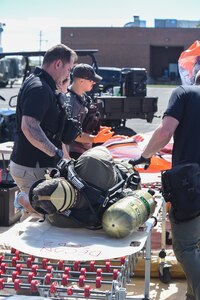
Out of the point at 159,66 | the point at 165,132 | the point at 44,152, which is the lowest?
the point at 159,66

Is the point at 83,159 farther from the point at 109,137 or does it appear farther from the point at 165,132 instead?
the point at 109,137

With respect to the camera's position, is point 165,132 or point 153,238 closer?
point 165,132

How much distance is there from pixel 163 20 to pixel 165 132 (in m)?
65.5

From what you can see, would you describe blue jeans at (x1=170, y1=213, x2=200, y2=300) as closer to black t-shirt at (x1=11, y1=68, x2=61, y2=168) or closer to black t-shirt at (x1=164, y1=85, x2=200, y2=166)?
black t-shirt at (x1=164, y1=85, x2=200, y2=166)

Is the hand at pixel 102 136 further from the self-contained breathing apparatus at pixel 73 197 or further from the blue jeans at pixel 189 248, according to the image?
the self-contained breathing apparatus at pixel 73 197

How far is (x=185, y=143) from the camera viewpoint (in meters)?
3.84

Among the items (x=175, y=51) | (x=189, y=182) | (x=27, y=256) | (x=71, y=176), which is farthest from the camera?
(x=175, y=51)

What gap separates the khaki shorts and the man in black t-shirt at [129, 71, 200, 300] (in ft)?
3.15

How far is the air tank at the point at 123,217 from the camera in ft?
10.5

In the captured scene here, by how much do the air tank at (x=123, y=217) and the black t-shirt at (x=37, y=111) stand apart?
3.75 feet

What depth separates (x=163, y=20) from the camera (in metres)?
67.0

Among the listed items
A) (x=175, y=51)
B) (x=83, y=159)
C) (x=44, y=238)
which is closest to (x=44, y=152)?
(x=83, y=159)

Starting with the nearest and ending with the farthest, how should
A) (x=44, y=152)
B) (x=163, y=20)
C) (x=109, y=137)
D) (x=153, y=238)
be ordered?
(x=44, y=152) → (x=153, y=238) → (x=109, y=137) → (x=163, y=20)

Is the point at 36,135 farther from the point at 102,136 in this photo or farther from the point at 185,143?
the point at 102,136
